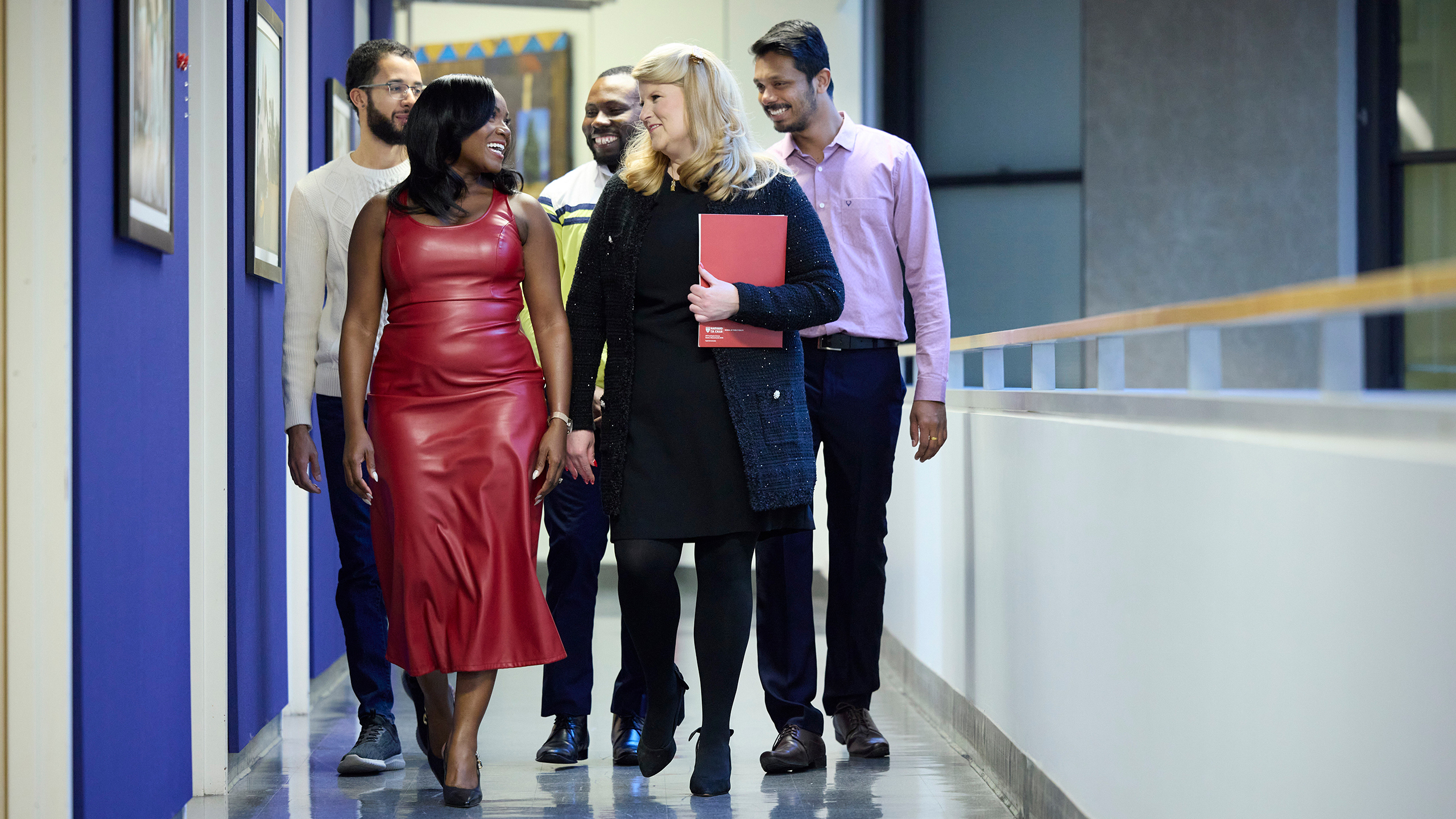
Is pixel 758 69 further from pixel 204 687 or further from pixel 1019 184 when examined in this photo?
pixel 1019 184

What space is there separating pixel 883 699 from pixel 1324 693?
7.87ft

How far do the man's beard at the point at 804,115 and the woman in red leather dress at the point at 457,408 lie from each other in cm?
67

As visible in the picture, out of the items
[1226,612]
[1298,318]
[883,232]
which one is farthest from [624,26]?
[1298,318]

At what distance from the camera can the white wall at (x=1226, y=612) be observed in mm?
1172

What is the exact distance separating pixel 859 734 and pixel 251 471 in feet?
4.90

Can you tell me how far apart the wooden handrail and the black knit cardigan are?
61 cm

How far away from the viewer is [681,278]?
7.80ft

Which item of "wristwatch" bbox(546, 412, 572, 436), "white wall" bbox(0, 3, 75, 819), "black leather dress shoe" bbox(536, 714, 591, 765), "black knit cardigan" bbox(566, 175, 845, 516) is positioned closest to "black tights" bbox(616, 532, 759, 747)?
"black knit cardigan" bbox(566, 175, 845, 516)

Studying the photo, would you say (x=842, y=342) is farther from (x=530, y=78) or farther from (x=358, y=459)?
(x=530, y=78)

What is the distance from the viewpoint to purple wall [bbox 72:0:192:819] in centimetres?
194

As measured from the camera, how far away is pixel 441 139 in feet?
8.16

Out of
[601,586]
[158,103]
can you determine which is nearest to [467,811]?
[158,103]

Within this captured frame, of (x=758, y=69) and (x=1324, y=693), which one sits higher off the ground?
(x=758, y=69)

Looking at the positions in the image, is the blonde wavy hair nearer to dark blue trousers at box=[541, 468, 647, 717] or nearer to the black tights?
the black tights
